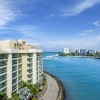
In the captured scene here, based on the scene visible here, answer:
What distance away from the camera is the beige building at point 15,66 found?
17.2 m

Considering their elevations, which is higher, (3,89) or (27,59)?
(27,59)

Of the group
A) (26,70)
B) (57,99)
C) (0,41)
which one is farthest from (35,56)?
(57,99)

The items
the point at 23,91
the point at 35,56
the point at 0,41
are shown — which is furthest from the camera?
the point at 35,56

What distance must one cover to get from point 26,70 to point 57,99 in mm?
9285

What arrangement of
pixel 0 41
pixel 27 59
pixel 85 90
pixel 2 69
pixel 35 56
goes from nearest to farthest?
1. pixel 2 69
2. pixel 0 41
3. pixel 27 59
4. pixel 35 56
5. pixel 85 90

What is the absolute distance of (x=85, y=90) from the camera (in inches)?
1155

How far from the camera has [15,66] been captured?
1984 cm

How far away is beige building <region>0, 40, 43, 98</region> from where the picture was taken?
17.2 m

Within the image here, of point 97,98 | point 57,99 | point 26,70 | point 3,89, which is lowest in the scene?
point 97,98

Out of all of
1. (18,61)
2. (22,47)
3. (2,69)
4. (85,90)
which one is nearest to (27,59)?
(18,61)

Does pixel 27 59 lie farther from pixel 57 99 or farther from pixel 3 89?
pixel 57 99

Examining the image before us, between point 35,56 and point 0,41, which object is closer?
point 0,41

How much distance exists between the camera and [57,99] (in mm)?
21359

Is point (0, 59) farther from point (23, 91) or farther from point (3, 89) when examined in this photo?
point (23, 91)
